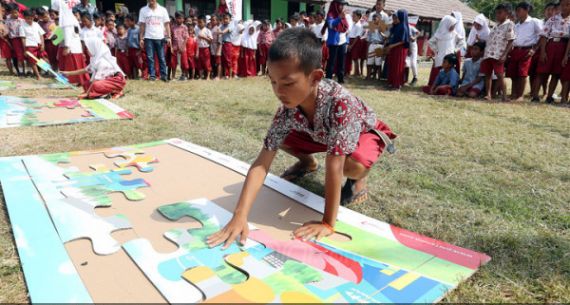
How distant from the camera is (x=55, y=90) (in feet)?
19.4

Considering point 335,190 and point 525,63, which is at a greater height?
point 525,63

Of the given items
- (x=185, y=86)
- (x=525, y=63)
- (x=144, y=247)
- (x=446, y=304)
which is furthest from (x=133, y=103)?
(x=525, y=63)

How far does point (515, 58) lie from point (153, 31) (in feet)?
20.0

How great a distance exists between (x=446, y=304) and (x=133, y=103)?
447cm

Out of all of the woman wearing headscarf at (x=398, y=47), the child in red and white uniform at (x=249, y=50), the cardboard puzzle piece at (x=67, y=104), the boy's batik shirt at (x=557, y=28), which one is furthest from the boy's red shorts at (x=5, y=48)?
the boy's batik shirt at (x=557, y=28)

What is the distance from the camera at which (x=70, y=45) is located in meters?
6.23

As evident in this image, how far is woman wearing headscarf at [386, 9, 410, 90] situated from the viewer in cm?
671

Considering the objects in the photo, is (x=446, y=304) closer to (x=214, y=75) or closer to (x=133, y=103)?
(x=133, y=103)

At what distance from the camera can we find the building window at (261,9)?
537 inches

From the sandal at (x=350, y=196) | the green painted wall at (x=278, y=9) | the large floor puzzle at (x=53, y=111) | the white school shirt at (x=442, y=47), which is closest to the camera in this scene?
the sandal at (x=350, y=196)

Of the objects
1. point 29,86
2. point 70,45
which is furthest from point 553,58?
point 29,86

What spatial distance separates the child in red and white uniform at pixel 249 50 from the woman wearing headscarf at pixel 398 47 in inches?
130

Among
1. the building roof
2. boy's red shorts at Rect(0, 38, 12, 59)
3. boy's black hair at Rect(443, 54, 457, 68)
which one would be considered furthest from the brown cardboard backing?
the building roof

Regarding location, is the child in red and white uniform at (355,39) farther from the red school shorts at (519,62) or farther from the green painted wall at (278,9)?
the green painted wall at (278,9)
